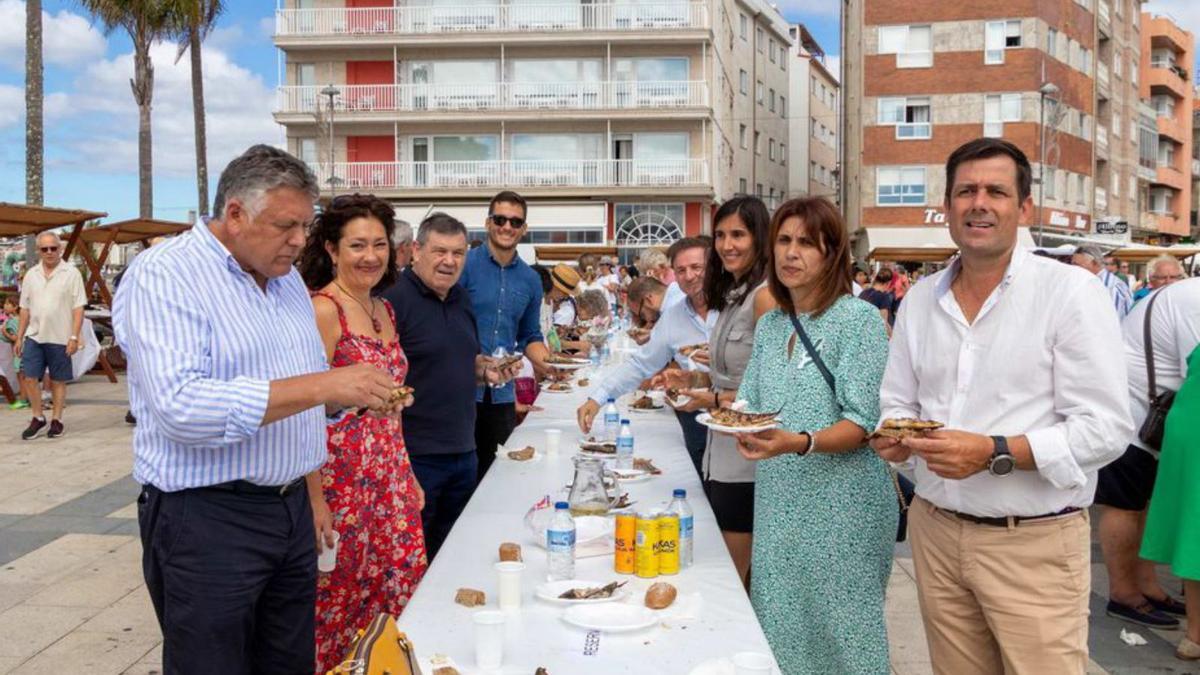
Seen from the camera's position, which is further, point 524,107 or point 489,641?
point 524,107

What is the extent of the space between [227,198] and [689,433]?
3.11m

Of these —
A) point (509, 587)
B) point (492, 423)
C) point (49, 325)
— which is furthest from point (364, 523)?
point (49, 325)

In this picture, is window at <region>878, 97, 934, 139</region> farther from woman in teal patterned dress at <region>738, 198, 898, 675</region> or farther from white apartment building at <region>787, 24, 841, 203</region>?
woman in teal patterned dress at <region>738, 198, 898, 675</region>

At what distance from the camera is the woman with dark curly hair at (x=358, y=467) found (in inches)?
131

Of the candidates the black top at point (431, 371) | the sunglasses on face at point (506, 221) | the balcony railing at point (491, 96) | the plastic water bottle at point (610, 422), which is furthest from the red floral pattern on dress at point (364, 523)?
the balcony railing at point (491, 96)

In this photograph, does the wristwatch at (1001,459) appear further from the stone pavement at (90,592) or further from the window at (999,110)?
the window at (999,110)

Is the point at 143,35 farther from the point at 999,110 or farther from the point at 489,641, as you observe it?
the point at 999,110

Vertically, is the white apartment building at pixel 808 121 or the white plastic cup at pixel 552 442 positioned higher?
the white apartment building at pixel 808 121

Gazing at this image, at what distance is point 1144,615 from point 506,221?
3.89 meters

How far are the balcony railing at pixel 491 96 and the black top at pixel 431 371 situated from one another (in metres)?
29.8

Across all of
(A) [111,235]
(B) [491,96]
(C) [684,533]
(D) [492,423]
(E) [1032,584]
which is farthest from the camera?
(B) [491,96]

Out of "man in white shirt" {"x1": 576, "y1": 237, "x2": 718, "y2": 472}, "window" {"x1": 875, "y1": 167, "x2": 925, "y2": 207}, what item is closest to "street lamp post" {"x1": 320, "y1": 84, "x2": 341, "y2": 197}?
"window" {"x1": 875, "y1": 167, "x2": 925, "y2": 207}

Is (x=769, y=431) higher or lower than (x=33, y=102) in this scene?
lower

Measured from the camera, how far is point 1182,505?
Result: 167 inches
